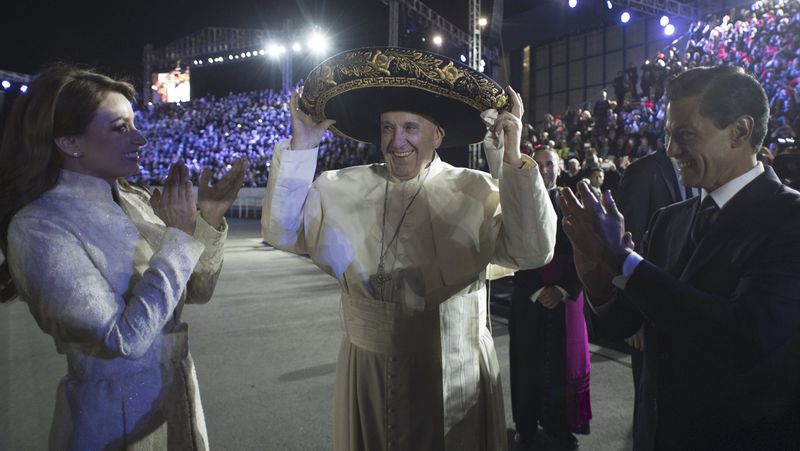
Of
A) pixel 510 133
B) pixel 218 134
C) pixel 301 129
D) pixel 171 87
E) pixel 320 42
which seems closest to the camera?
pixel 510 133

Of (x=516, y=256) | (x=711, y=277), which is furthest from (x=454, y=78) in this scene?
(x=711, y=277)

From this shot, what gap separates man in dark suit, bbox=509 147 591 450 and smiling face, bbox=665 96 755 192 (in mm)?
1757

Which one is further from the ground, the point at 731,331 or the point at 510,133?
the point at 510,133

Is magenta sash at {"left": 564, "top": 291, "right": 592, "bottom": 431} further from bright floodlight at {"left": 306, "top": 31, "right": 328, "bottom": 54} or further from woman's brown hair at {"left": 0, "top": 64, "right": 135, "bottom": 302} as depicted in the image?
bright floodlight at {"left": 306, "top": 31, "right": 328, "bottom": 54}

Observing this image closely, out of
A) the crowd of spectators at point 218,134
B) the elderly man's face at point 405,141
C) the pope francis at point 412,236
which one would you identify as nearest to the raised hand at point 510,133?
the pope francis at point 412,236

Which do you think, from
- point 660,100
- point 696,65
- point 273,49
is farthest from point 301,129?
point 273,49

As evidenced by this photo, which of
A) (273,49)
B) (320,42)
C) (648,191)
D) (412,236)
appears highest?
(273,49)

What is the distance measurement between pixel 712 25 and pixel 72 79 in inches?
632

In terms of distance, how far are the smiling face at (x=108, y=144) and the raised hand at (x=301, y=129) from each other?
0.53 meters

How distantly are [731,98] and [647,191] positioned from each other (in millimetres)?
2086

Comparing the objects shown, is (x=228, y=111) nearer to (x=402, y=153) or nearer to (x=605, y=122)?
(x=605, y=122)

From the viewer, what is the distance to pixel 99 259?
1.52 m

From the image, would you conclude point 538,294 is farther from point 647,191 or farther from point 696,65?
point 696,65

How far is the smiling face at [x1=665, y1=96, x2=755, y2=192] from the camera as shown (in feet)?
5.16
